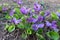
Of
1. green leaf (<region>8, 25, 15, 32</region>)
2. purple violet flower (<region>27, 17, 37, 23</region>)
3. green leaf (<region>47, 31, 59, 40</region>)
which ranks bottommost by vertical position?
green leaf (<region>47, 31, 59, 40</region>)

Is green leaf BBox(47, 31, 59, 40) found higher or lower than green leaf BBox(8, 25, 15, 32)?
lower

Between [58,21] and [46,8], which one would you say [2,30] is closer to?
[58,21]

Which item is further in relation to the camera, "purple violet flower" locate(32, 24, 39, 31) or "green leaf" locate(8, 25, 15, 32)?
"green leaf" locate(8, 25, 15, 32)

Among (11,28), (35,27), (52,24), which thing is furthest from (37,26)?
(11,28)

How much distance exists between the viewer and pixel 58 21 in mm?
2609

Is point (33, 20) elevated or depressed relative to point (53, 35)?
elevated

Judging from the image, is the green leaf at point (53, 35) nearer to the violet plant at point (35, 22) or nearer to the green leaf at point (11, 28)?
the violet plant at point (35, 22)

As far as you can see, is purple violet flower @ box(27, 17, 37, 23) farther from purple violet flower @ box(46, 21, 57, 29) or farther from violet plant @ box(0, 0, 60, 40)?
purple violet flower @ box(46, 21, 57, 29)

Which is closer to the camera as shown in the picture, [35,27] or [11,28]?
[35,27]

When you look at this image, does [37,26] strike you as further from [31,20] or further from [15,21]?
[15,21]

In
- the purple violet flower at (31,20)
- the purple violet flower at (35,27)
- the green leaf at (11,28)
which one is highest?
the purple violet flower at (31,20)

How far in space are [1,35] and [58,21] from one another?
0.71 metres

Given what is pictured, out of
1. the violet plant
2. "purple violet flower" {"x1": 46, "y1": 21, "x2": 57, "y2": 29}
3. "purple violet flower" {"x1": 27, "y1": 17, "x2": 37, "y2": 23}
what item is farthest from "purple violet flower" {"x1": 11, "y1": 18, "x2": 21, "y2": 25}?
"purple violet flower" {"x1": 46, "y1": 21, "x2": 57, "y2": 29}

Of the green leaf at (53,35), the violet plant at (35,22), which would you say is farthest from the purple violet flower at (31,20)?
the green leaf at (53,35)
